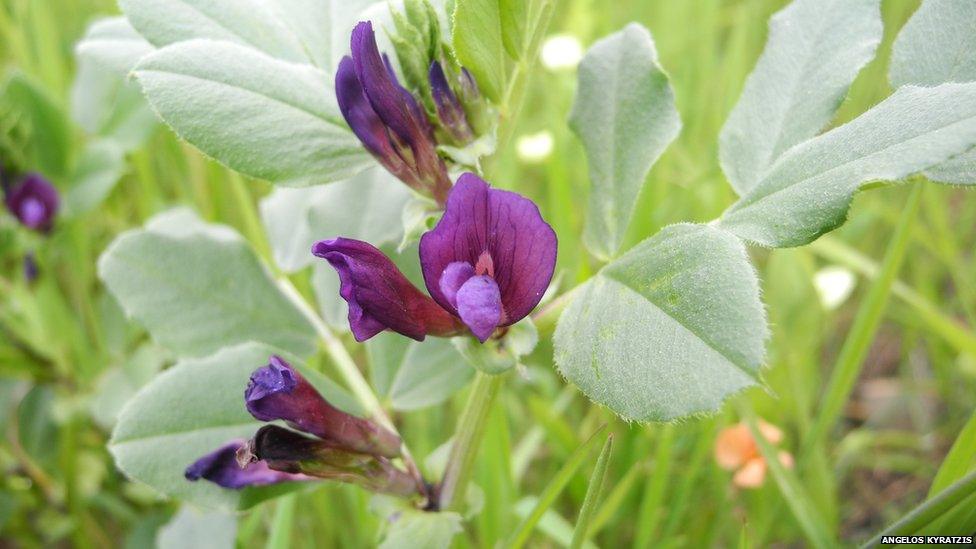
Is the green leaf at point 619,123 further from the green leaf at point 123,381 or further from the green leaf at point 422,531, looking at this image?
the green leaf at point 123,381

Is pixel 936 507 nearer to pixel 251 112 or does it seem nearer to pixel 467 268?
pixel 467 268

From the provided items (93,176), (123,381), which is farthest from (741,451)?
(93,176)

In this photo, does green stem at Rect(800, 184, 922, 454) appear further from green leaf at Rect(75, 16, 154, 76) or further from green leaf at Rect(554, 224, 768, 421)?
green leaf at Rect(75, 16, 154, 76)

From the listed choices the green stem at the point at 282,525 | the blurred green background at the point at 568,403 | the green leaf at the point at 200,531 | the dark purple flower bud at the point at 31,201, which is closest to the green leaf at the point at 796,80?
the blurred green background at the point at 568,403

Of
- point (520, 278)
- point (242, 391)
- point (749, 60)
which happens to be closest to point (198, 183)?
point (242, 391)

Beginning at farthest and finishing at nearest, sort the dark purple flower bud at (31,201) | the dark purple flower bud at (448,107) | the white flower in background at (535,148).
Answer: the white flower in background at (535,148)
the dark purple flower bud at (31,201)
the dark purple flower bud at (448,107)

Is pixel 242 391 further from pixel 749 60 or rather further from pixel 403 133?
pixel 749 60

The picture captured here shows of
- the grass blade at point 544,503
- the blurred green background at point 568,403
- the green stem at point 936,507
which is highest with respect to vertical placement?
the green stem at point 936,507
